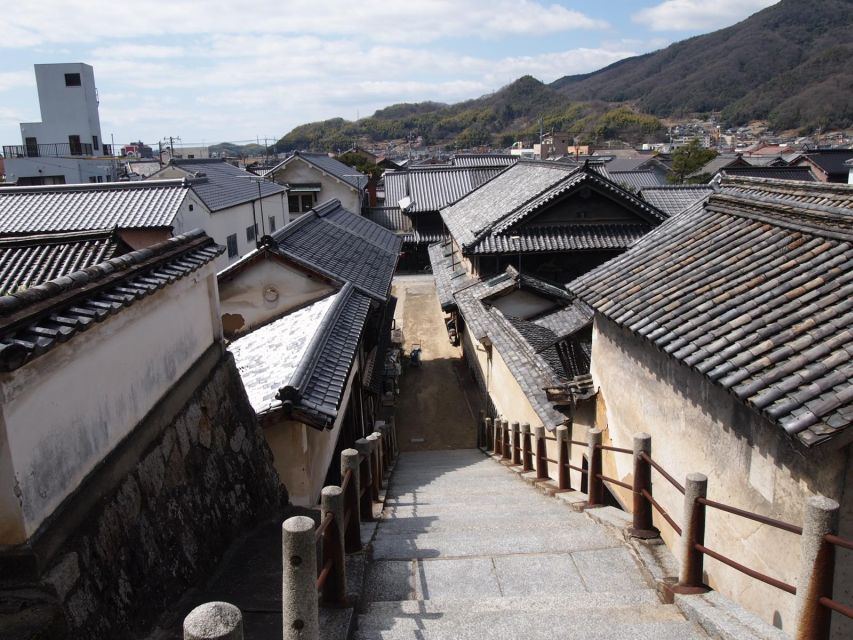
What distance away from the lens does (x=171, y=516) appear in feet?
19.0

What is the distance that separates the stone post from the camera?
398cm

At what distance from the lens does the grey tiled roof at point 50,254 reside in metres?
11.4

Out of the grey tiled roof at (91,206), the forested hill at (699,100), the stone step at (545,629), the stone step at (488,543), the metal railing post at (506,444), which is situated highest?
the forested hill at (699,100)

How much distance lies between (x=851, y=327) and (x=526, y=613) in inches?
162

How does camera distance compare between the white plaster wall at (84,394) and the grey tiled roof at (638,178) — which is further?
the grey tiled roof at (638,178)

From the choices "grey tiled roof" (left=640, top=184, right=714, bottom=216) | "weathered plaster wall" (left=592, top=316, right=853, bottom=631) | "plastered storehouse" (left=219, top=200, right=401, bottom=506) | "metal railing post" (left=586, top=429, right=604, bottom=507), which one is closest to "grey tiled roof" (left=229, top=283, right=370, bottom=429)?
"plastered storehouse" (left=219, top=200, right=401, bottom=506)

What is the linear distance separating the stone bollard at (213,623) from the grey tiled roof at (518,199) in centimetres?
1879

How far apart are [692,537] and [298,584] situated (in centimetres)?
343

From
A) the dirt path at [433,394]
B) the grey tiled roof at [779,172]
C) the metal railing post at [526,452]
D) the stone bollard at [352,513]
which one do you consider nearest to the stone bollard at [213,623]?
the stone bollard at [352,513]

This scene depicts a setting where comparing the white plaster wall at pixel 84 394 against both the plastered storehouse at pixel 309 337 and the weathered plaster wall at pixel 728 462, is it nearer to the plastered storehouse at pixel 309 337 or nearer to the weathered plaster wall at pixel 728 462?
the plastered storehouse at pixel 309 337

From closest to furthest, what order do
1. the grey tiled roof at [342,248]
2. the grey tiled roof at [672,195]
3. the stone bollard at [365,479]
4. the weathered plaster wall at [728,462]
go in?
the weathered plaster wall at [728,462] < the stone bollard at [365,479] < the grey tiled roof at [342,248] < the grey tiled roof at [672,195]

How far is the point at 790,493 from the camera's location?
5973 millimetres

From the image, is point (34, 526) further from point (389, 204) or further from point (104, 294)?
point (389, 204)

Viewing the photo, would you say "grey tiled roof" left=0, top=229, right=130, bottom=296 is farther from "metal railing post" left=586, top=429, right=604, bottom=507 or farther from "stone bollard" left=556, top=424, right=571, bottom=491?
"metal railing post" left=586, top=429, right=604, bottom=507
